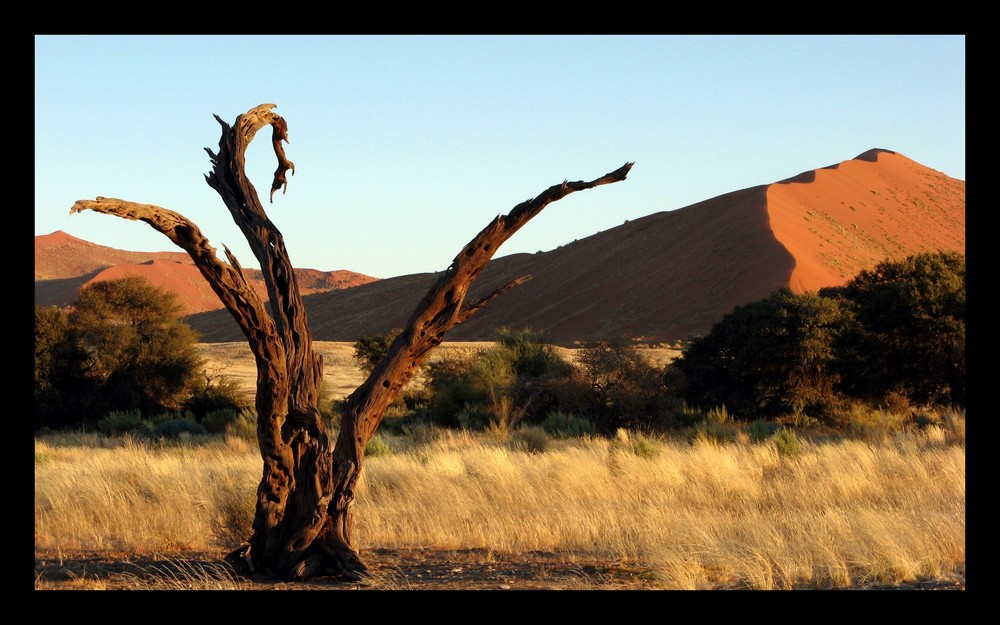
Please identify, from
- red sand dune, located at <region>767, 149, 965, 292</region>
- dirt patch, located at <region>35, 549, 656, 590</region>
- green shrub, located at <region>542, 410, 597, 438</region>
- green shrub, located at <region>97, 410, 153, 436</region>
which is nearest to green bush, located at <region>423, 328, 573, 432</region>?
green shrub, located at <region>542, 410, 597, 438</region>

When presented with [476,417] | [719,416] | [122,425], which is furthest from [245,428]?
[719,416]

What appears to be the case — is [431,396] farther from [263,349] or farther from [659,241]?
[659,241]

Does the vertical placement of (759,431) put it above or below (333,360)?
below

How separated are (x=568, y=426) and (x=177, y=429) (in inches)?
386

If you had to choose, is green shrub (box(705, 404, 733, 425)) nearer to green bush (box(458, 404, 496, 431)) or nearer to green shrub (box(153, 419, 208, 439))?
green bush (box(458, 404, 496, 431))

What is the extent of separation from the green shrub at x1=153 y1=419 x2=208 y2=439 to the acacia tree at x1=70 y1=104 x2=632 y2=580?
15.5 metres

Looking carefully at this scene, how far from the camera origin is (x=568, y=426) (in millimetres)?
20469

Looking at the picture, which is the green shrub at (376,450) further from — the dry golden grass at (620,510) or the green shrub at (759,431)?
the green shrub at (759,431)

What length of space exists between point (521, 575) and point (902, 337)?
59.8 feet

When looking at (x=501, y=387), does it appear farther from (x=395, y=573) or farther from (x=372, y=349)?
(x=395, y=573)

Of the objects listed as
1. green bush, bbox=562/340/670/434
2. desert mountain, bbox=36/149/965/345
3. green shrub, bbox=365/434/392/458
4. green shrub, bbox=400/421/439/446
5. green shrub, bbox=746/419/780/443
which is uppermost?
desert mountain, bbox=36/149/965/345

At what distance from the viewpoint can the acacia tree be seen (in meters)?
7.39

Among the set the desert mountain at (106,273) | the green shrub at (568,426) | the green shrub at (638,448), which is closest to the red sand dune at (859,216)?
the green shrub at (568,426)

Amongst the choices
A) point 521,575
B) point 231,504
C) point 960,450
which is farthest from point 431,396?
point 521,575
